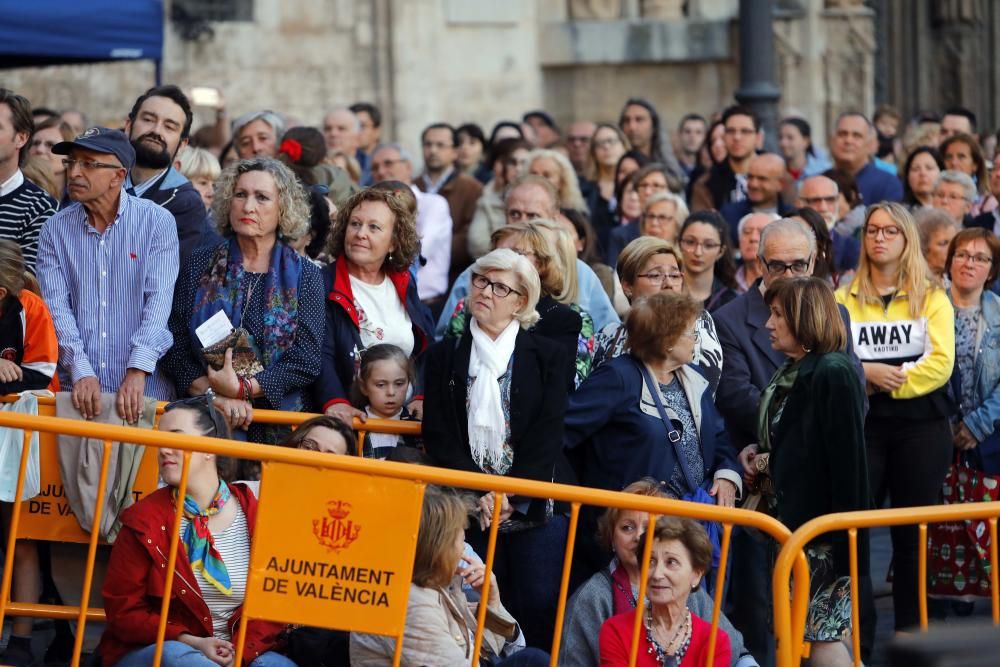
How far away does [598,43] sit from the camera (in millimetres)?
18797

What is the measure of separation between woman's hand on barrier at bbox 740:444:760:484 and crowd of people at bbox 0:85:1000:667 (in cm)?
1

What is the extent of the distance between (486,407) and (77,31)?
6.29 meters

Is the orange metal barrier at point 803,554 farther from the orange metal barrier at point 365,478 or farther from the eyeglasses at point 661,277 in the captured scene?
the eyeglasses at point 661,277

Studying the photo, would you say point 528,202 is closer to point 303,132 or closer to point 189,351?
point 303,132

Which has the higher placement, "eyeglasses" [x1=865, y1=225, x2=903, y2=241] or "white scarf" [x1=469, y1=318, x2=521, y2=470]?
"eyeglasses" [x1=865, y1=225, x2=903, y2=241]

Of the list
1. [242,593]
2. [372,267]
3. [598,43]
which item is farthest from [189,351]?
[598,43]

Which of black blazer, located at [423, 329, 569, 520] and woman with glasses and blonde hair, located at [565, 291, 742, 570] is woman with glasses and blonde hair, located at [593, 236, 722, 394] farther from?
black blazer, located at [423, 329, 569, 520]

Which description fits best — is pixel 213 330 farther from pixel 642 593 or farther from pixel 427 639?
pixel 642 593

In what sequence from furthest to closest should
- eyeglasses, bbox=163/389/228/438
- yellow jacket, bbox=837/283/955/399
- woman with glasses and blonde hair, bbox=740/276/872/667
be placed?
yellow jacket, bbox=837/283/955/399
woman with glasses and blonde hair, bbox=740/276/872/667
eyeglasses, bbox=163/389/228/438

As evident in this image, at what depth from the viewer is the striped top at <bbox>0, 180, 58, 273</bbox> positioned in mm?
7930

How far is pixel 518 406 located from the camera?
6.79 metres

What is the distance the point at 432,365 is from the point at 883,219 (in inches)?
97.1

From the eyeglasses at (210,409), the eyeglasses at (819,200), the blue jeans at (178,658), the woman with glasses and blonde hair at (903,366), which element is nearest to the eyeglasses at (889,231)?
the woman with glasses and blonde hair at (903,366)

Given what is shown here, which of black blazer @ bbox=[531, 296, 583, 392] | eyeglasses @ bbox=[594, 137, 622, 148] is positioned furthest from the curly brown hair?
eyeglasses @ bbox=[594, 137, 622, 148]
